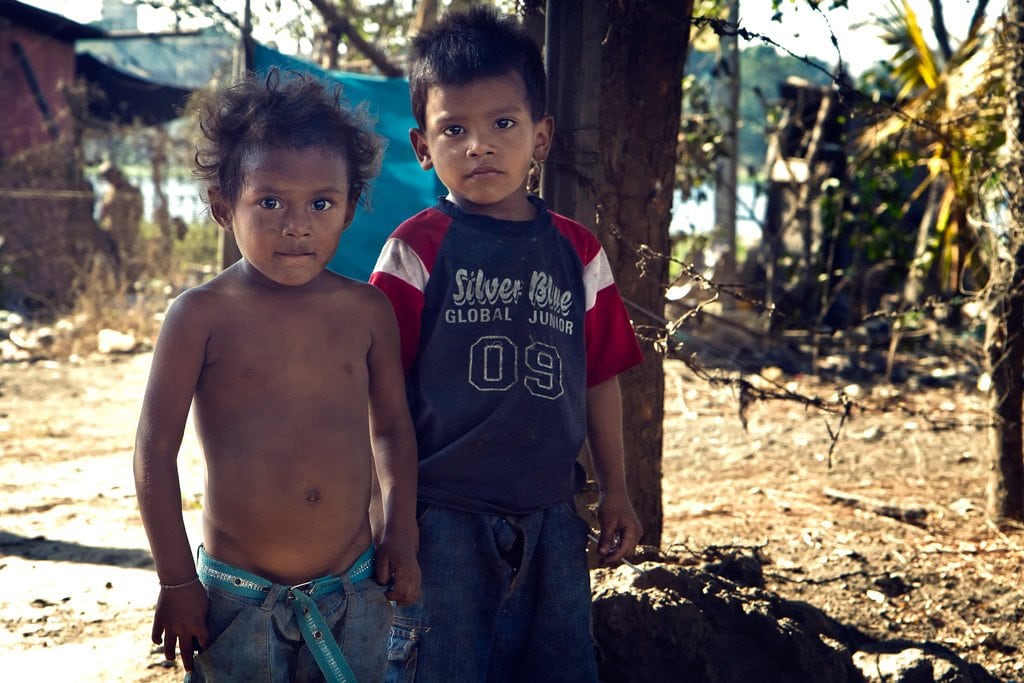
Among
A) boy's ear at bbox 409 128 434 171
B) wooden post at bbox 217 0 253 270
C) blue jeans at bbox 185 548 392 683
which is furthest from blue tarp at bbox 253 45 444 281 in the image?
blue jeans at bbox 185 548 392 683

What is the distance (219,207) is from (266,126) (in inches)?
7.6

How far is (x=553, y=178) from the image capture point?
102 inches

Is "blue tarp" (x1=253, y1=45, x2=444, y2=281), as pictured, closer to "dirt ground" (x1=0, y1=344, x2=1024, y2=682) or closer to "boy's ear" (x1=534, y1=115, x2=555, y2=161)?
"dirt ground" (x1=0, y1=344, x2=1024, y2=682)

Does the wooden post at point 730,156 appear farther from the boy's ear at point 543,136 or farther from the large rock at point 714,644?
the boy's ear at point 543,136

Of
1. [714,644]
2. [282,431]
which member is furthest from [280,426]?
[714,644]

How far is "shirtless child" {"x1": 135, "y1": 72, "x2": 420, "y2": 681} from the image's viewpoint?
5.81ft

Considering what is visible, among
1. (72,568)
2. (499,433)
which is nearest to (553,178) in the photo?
(499,433)

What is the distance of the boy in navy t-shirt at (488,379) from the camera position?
200 centimetres

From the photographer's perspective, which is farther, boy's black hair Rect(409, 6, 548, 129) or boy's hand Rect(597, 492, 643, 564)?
boy's hand Rect(597, 492, 643, 564)

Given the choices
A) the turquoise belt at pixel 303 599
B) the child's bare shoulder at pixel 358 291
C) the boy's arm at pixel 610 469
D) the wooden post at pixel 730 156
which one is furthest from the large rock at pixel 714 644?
the wooden post at pixel 730 156

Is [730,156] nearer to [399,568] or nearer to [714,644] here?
[714,644]

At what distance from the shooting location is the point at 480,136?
2018 mm

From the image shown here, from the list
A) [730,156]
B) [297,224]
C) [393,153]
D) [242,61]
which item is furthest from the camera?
[730,156]

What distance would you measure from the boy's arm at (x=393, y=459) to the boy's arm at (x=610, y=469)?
18.0 inches
